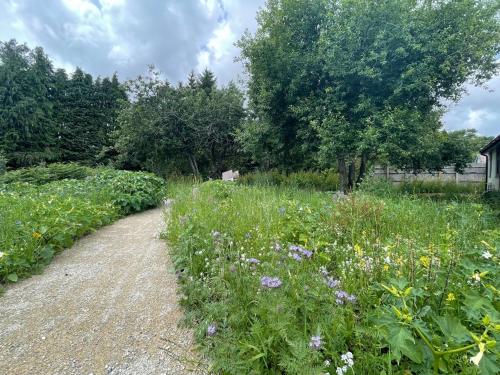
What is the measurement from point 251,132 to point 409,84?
4411 mm

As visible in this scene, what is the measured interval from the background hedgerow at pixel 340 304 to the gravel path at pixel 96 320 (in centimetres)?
20

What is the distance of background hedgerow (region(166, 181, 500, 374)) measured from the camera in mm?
1009

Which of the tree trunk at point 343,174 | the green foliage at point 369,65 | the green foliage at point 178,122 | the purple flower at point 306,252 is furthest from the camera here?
the green foliage at point 178,122

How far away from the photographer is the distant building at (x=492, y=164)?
1038 centimetres

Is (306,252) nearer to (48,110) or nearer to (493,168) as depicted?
(493,168)

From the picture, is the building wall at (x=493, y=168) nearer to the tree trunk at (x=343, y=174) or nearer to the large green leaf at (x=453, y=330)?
the tree trunk at (x=343, y=174)

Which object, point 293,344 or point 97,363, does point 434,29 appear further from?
point 97,363

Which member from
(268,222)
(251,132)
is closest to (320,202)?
(268,222)

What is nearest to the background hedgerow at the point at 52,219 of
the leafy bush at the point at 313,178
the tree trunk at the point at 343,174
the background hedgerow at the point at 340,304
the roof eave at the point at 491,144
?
the background hedgerow at the point at 340,304

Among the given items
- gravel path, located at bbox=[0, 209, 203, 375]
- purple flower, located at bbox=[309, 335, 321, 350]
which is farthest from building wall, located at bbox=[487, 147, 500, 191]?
gravel path, located at bbox=[0, 209, 203, 375]

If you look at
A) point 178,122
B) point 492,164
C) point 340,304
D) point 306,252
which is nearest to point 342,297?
point 340,304

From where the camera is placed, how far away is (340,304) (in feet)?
4.64

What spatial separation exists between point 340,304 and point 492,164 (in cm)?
1429

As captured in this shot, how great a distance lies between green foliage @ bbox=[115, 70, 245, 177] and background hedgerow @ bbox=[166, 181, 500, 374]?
9.67m
